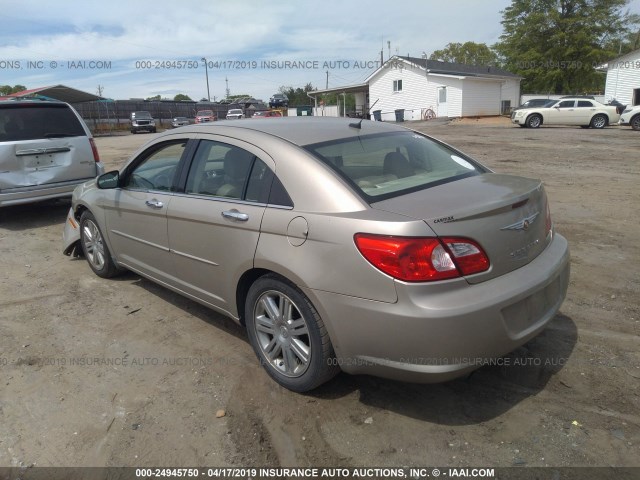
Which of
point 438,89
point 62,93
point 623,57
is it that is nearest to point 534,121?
point 438,89

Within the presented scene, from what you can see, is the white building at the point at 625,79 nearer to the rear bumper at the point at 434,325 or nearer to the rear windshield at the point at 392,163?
the rear windshield at the point at 392,163

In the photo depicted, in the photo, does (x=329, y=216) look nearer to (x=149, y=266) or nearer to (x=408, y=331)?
(x=408, y=331)

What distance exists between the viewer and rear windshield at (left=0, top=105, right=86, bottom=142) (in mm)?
7043

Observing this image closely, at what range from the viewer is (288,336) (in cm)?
296

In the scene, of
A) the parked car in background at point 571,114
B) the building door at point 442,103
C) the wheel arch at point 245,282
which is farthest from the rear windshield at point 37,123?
the building door at point 442,103

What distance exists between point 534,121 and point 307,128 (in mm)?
25995

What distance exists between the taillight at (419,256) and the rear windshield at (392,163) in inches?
13.8

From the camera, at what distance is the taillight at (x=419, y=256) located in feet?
7.82

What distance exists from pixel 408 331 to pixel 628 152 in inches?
585

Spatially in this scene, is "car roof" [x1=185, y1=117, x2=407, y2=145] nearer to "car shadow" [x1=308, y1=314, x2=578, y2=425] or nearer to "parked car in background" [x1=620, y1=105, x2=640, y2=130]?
"car shadow" [x1=308, y1=314, x2=578, y2=425]

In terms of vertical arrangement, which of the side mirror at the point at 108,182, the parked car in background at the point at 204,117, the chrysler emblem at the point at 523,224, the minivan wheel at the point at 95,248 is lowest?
the minivan wheel at the point at 95,248

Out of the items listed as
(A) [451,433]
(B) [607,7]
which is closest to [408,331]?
(A) [451,433]

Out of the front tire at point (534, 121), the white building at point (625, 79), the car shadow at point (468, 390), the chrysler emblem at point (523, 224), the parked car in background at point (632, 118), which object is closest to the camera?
the chrysler emblem at point (523, 224)

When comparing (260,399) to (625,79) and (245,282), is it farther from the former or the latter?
(625,79)
